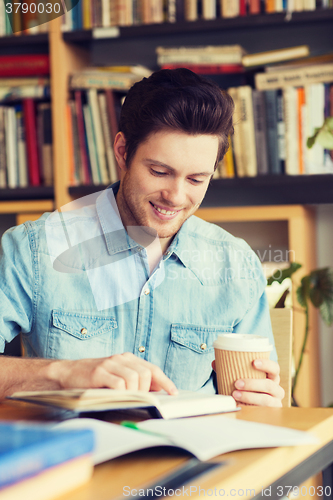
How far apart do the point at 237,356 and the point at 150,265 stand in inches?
17.8

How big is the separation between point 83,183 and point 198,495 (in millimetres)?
1634

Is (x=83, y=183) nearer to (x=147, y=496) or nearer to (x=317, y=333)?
(x=317, y=333)

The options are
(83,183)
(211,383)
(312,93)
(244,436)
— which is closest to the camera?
(244,436)

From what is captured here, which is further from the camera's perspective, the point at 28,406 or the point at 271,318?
the point at 271,318

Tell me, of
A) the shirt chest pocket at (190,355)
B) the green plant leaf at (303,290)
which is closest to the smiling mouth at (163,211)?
the shirt chest pocket at (190,355)

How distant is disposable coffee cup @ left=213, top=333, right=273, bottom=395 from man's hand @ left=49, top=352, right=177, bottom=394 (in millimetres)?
116

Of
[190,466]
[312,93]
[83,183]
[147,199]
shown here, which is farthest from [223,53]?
[190,466]

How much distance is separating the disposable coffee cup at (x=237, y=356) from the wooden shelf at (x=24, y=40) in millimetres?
1587

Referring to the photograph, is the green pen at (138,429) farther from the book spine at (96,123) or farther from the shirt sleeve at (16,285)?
the book spine at (96,123)

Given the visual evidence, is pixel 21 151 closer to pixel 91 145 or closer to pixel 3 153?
pixel 3 153

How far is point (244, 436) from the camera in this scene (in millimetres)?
503

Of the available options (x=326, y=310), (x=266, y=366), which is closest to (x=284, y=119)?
(x=326, y=310)

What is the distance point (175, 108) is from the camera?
1108 mm

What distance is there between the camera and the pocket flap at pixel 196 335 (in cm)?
108
